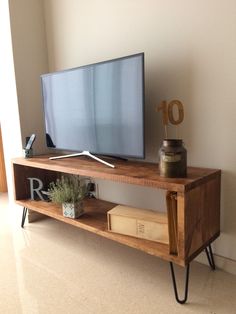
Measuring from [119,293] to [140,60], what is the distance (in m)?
1.22

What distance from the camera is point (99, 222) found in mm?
1782

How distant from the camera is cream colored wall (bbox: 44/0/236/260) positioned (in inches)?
57.6

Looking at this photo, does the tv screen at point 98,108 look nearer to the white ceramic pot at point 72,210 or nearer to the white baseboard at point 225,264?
the white ceramic pot at point 72,210

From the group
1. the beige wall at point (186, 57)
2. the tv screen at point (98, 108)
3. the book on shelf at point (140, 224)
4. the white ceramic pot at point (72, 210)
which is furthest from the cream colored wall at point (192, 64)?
the white ceramic pot at point (72, 210)

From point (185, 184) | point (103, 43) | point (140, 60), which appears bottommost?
point (185, 184)

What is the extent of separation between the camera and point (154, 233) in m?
1.48

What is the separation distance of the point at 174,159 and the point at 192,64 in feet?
1.89

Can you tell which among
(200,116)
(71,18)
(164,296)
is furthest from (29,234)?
(71,18)

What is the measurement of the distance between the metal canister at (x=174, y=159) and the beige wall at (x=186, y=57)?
0.91ft

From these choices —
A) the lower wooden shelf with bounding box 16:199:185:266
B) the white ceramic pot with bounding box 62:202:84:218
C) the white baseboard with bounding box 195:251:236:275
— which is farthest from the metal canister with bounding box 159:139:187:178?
the white ceramic pot with bounding box 62:202:84:218

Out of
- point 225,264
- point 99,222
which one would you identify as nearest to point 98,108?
point 99,222

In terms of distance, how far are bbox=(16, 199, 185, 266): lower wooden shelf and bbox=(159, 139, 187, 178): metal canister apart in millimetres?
372

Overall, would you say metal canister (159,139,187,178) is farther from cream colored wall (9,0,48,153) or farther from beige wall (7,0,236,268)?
cream colored wall (9,0,48,153)

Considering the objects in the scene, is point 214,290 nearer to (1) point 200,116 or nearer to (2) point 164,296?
(2) point 164,296
